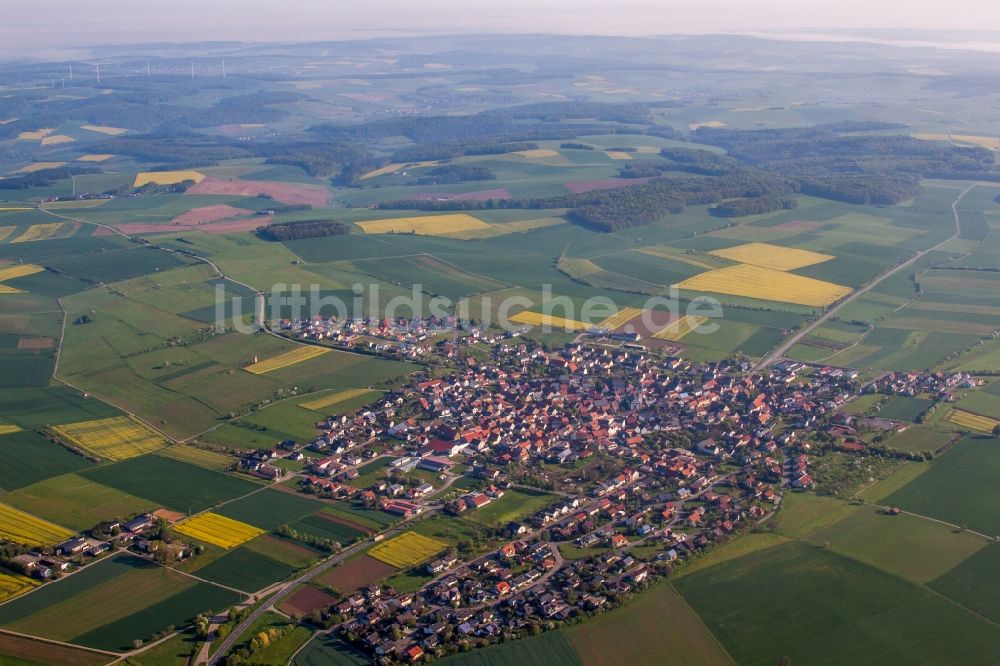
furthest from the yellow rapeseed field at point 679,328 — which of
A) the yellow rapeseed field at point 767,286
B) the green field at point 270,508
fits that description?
the green field at point 270,508

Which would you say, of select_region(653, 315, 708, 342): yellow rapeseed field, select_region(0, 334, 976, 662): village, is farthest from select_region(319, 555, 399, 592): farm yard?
select_region(653, 315, 708, 342): yellow rapeseed field

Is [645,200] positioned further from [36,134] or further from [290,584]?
[36,134]

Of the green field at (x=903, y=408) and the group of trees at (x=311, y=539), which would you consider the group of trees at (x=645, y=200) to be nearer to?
the green field at (x=903, y=408)

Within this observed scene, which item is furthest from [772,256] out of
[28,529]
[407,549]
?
[28,529]

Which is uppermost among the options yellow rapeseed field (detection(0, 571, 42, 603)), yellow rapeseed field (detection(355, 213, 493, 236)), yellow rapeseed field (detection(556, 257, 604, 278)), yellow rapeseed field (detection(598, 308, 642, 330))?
yellow rapeseed field (detection(355, 213, 493, 236))

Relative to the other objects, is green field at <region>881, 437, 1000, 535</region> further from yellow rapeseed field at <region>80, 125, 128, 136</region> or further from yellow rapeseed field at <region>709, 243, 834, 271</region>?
yellow rapeseed field at <region>80, 125, 128, 136</region>

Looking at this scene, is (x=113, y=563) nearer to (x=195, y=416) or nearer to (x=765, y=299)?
(x=195, y=416)

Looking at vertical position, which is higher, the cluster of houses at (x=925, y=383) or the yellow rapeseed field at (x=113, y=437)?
the cluster of houses at (x=925, y=383)
